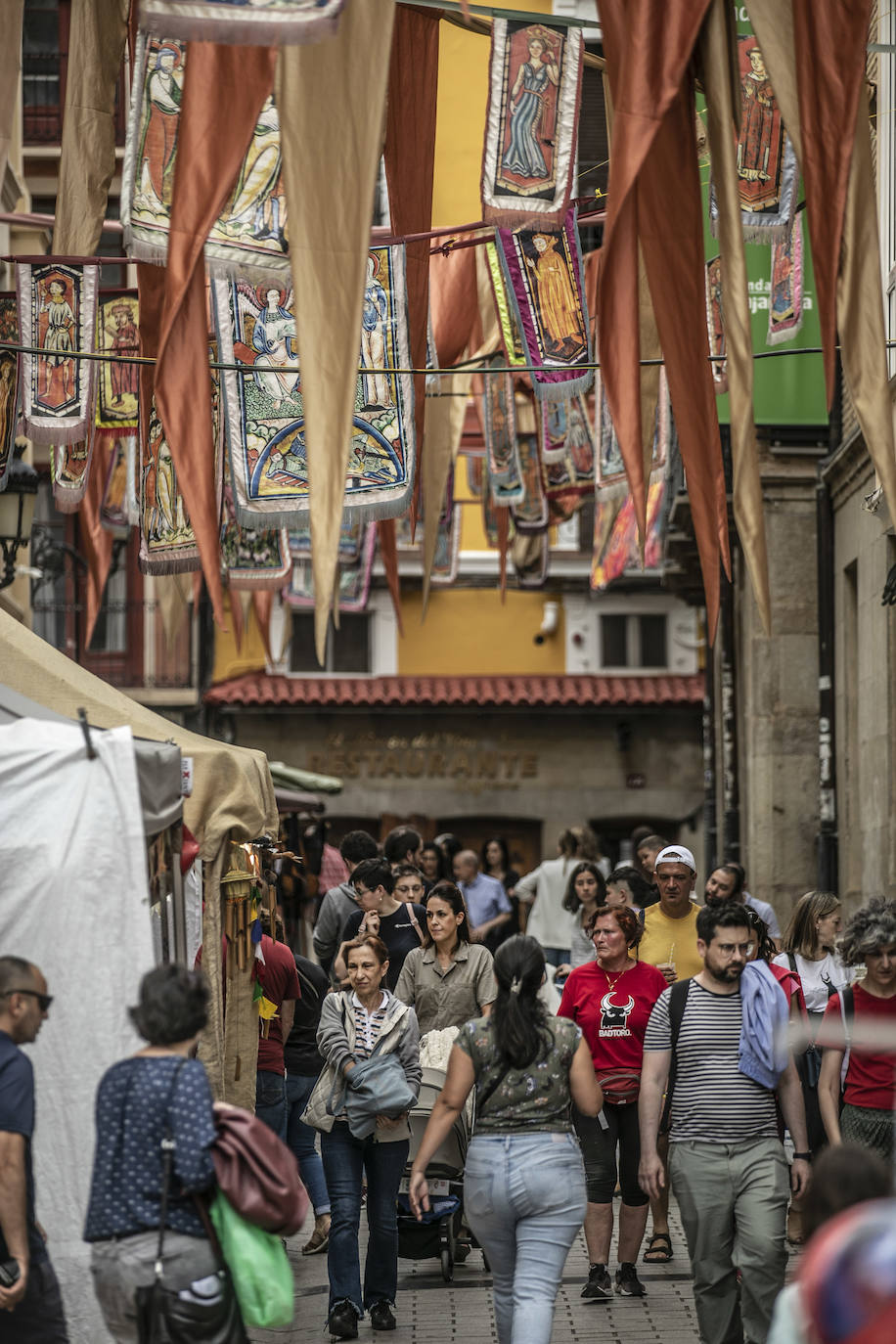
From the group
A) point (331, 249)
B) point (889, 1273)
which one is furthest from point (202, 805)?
point (889, 1273)

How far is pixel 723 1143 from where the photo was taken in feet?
24.4

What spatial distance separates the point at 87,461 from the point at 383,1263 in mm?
5981

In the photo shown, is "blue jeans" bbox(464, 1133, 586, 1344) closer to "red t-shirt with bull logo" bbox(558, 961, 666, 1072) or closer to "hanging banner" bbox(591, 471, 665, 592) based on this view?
"red t-shirt with bull logo" bbox(558, 961, 666, 1072)

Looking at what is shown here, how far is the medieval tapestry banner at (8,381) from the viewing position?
11492 millimetres

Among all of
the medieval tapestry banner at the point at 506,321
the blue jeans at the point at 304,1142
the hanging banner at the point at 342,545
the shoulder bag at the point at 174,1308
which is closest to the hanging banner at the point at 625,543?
the hanging banner at the point at 342,545

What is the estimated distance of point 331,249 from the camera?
307 inches

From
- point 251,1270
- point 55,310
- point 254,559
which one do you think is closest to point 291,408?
point 55,310

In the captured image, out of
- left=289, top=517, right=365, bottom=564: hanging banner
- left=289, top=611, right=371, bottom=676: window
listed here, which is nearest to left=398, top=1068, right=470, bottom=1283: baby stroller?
left=289, top=517, right=365, bottom=564: hanging banner

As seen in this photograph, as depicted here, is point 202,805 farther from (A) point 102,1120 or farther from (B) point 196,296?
(A) point 102,1120

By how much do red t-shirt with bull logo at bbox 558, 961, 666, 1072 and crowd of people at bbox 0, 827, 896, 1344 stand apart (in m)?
0.01

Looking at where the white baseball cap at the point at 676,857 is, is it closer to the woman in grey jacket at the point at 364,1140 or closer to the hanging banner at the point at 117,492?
the woman in grey jacket at the point at 364,1140

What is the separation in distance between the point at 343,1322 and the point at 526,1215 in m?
1.96

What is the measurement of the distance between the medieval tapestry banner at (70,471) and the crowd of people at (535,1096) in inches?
117

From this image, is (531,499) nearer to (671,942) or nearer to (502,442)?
(502,442)
